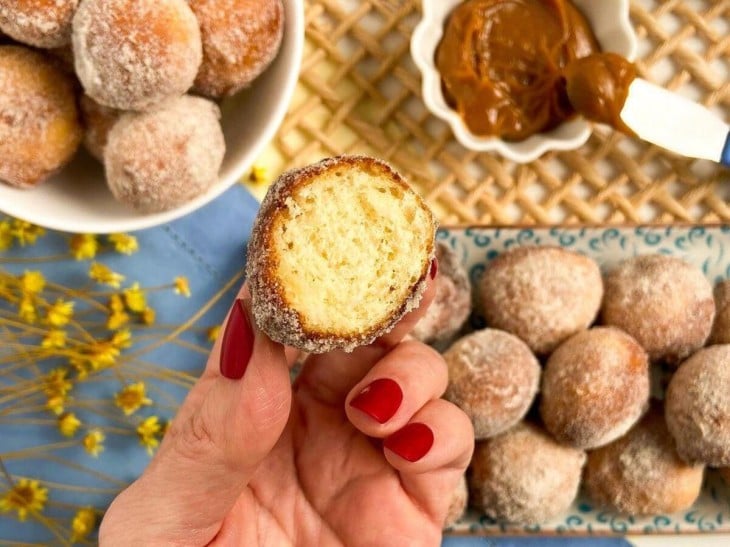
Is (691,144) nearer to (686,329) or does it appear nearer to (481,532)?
(686,329)

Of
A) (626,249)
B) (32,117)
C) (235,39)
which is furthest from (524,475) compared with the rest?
(32,117)

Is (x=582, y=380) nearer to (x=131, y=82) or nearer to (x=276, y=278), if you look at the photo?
(x=276, y=278)

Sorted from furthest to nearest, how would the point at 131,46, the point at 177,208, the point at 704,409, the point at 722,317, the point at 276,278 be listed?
the point at 722,317 → the point at 704,409 → the point at 177,208 → the point at 131,46 → the point at 276,278

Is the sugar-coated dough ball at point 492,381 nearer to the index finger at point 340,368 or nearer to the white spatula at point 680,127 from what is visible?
the index finger at point 340,368

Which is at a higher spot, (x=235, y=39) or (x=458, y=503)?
(x=235, y=39)

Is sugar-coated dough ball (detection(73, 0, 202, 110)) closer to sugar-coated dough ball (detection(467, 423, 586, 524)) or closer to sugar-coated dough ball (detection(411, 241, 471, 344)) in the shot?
sugar-coated dough ball (detection(411, 241, 471, 344))

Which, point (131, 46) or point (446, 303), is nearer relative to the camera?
point (131, 46)
